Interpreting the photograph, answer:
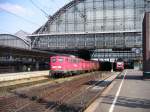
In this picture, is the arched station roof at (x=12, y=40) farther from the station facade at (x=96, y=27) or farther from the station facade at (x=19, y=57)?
the station facade at (x=96, y=27)

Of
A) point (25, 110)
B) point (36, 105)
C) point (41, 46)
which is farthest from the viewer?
point (41, 46)

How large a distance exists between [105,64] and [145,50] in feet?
214

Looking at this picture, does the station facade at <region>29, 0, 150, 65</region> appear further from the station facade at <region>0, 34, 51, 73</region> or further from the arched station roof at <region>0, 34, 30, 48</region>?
the station facade at <region>0, 34, 51, 73</region>

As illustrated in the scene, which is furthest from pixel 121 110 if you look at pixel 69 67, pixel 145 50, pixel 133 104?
pixel 69 67

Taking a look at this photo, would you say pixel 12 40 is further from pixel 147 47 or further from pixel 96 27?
pixel 147 47

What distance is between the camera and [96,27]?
301ft

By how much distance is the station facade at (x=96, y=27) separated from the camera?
87625mm

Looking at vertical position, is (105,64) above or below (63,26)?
below

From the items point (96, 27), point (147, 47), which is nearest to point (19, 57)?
point (147, 47)

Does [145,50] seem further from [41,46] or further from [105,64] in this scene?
[105,64]

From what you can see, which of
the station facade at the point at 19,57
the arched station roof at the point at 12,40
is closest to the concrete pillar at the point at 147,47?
the station facade at the point at 19,57

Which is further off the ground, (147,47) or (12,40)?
(12,40)

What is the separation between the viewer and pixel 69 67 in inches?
1854

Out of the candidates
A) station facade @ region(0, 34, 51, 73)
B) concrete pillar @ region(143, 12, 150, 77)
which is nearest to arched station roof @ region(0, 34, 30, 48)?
station facade @ region(0, 34, 51, 73)
